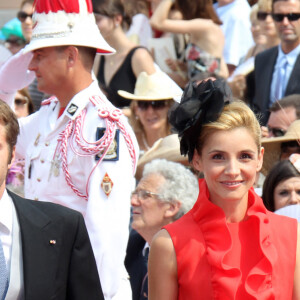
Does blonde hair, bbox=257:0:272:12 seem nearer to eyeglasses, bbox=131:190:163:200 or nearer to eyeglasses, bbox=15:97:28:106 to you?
eyeglasses, bbox=15:97:28:106

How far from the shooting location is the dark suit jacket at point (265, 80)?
793 cm

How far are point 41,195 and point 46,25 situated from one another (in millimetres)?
965

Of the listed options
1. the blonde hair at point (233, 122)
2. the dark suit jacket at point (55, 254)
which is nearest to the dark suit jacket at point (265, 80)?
the blonde hair at point (233, 122)

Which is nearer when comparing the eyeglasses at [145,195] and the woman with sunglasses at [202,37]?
the eyeglasses at [145,195]

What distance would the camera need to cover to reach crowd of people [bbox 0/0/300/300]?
4012 millimetres

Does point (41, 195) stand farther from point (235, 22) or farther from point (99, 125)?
point (235, 22)

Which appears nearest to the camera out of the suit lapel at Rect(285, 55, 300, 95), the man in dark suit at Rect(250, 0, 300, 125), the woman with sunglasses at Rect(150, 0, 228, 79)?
the suit lapel at Rect(285, 55, 300, 95)

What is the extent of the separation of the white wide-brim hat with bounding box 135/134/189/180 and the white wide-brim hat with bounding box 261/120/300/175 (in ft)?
1.80

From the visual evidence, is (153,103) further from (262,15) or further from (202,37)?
(262,15)

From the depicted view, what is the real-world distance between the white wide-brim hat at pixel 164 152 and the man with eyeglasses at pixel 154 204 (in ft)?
1.89

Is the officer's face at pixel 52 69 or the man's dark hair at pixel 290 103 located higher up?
the officer's face at pixel 52 69

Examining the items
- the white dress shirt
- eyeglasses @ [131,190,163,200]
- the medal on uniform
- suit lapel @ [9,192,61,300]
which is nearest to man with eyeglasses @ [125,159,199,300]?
eyeglasses @ [131,190,163,200]

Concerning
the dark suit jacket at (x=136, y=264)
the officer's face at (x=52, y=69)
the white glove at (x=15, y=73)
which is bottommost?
the dark suit jacket at (x=136, y=264)

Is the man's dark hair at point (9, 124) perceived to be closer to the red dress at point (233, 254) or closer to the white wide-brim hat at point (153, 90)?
the red dress at point (233, 254)
